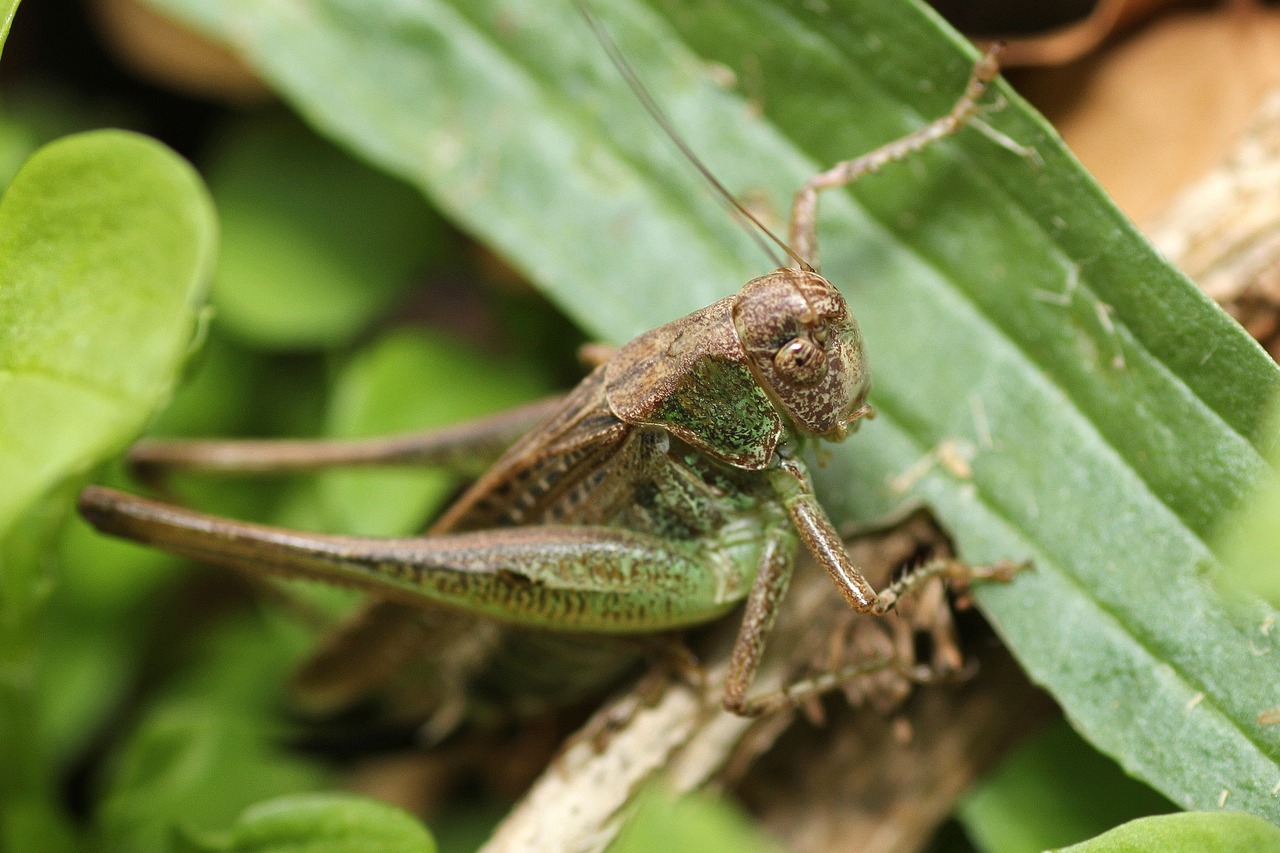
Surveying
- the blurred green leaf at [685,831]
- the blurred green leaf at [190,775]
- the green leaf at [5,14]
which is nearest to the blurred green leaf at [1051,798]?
the blurred green leaf at [685,831]

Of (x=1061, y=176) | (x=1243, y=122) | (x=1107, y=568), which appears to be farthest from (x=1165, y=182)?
(x=1107, y=568)

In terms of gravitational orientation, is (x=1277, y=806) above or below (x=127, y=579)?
above

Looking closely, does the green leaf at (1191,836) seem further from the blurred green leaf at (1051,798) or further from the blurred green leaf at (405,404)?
the blurred green leaf at (405,404)

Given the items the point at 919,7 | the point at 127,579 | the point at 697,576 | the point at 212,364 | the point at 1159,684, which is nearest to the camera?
the point at 1159,684

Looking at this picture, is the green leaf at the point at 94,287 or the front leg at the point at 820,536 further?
the front leg at the point at 820,536

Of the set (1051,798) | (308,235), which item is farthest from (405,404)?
(1051,798)

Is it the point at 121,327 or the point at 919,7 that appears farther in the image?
the point at 919,7

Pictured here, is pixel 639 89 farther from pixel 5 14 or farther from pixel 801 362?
pixel 5 14

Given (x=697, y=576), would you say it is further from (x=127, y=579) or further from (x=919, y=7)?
(x=127, y=579)
